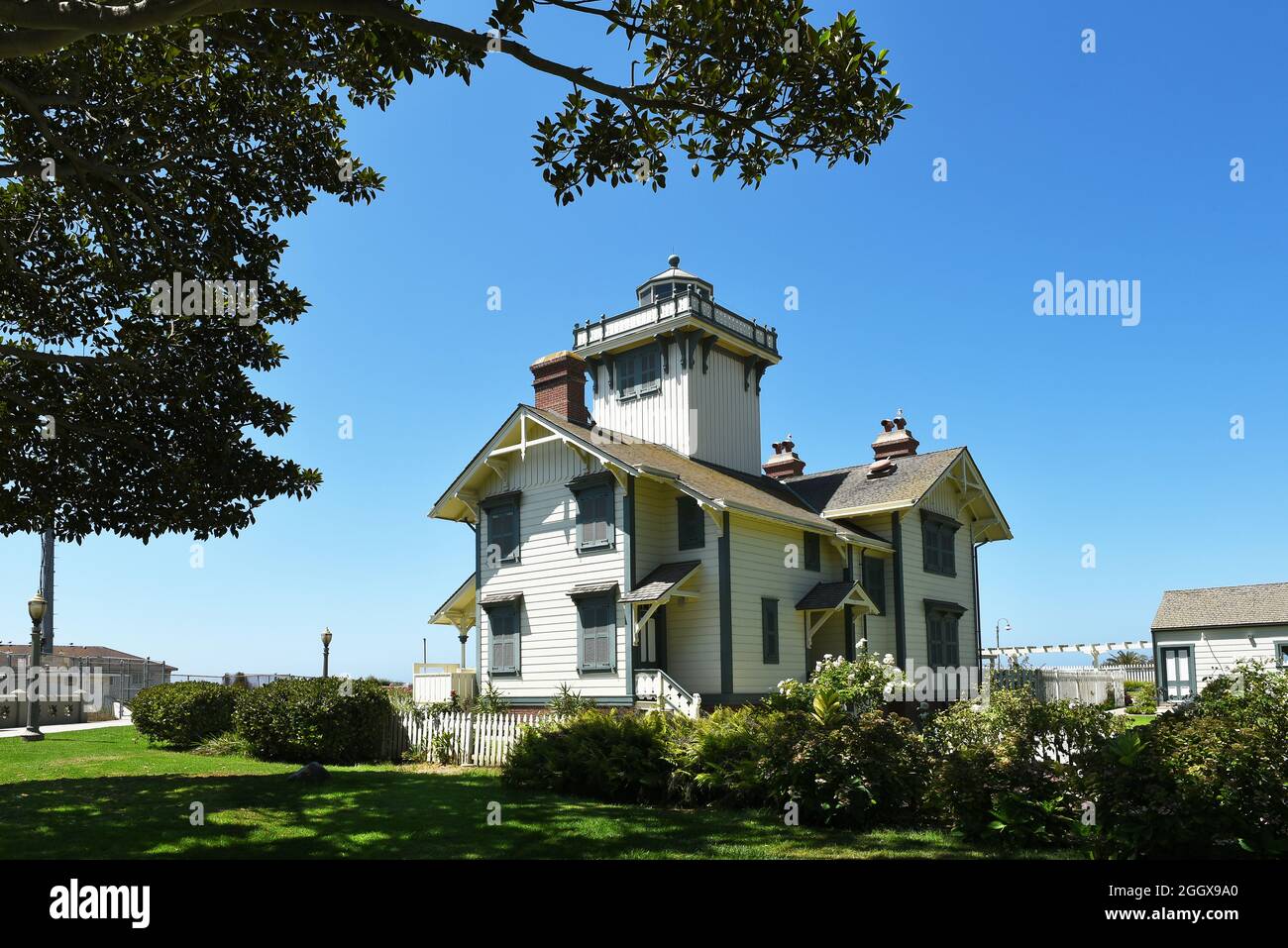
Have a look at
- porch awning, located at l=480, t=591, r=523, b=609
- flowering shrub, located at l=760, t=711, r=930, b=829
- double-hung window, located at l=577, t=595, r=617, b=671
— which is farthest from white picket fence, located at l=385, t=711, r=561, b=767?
flowering shrub, located at l=760, t=711, r=930, b=829

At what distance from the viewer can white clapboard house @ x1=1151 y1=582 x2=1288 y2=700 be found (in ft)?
Answer: 112

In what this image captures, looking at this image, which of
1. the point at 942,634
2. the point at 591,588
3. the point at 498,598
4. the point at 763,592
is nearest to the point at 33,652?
the point at 498,598

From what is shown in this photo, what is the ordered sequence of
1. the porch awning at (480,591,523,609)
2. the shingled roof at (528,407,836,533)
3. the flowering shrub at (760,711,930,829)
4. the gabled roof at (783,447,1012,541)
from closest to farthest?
the flowering shrub at (760,711,930,829), the shingled roof at (528,407,836,533), the porch awning at (480,591,523,609), the gabled roof at (783,447,1012,541)

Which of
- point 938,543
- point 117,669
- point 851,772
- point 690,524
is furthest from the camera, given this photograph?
point 117,669

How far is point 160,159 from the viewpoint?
14078 millimetres

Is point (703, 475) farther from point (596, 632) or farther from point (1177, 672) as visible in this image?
point (1177, 672)

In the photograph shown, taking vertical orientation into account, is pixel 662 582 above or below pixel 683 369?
below

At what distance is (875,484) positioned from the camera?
2934 cm

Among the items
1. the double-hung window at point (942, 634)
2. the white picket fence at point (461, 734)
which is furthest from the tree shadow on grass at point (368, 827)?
the double-hung window at point (942, 634)

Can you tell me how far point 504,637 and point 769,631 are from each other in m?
6.97

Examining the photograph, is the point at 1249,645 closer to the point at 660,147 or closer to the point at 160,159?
the point at 660,147

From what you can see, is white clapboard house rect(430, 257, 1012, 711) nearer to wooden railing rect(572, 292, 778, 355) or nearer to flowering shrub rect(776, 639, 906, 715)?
wooden railing rect(572, 292, 778, 355)

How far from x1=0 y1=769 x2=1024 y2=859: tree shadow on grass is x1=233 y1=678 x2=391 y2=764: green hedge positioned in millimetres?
6049
